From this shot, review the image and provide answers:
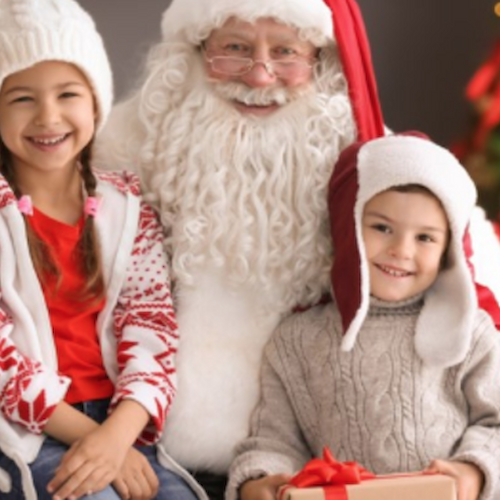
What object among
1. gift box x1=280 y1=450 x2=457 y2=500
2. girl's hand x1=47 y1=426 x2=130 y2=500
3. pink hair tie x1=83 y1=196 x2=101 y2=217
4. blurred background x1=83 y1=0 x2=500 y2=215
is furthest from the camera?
blurred background x1=83 y1=0 x2=500 y2=215

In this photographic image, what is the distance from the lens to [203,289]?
82.4 inches

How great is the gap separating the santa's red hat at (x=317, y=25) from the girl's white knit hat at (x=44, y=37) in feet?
0.82

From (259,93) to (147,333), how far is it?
529 mm

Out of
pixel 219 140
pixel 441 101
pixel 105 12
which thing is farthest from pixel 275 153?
pixel 441 101

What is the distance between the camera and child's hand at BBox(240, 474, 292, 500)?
1.84m

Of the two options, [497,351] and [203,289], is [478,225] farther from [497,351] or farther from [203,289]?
[203,289]

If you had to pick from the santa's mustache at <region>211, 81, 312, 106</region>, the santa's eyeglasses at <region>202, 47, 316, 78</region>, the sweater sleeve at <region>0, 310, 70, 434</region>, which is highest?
the santa's eyeglasses at <region>202, 47, 316, 78</region>

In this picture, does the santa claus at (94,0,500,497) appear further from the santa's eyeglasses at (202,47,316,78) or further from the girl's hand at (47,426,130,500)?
the girl's hand at (47,426,130,500)

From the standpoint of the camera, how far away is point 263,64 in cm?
207

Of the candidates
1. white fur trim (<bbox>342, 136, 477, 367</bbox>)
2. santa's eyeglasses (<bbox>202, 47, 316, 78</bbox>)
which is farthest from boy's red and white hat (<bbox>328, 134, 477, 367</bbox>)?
santa's eyeglasses (<bbox>202, 47, 316, 78</bbox>)

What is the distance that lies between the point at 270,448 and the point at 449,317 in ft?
1.37

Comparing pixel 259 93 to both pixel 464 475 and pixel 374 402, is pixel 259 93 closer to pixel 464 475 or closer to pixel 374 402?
pixel 374 402

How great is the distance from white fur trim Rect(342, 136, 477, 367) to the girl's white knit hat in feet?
1.79

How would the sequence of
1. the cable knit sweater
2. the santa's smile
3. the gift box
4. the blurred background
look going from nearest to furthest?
the gift box < the cable knit sweater < the santa's smile < the blurred background
